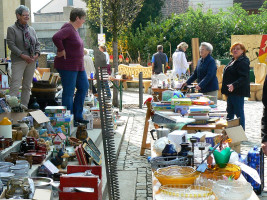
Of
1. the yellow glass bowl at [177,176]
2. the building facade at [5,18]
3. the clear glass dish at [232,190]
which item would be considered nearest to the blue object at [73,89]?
the yellow glass bowl at [177,176]

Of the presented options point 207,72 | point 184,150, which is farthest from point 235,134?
point 207,72

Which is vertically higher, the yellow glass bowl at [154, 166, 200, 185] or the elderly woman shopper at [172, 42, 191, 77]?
the elderly woman shopper at [172, 42, 191, 77]

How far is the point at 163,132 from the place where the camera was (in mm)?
4992

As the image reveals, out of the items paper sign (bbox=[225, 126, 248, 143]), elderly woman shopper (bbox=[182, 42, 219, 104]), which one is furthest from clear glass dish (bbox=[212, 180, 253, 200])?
elderly woman shopper (bbox=[182, 42, 219, 104])

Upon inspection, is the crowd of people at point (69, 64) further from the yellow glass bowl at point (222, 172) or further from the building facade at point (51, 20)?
the building facade at point (51, 20)

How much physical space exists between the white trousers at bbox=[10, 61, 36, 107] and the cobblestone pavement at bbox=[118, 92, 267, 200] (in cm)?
188

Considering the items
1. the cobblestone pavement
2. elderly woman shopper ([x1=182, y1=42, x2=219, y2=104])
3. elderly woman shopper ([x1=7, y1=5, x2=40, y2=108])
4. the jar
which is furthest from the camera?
elderly woman shopper ([x1=182, y1=42, x2=219, y2=104])

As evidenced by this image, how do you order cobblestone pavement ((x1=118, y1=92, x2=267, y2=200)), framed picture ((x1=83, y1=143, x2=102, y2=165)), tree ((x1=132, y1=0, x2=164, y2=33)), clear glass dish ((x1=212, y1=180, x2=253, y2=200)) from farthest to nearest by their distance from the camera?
tree ((x1=132, y1=0, x2=164, y2=33))
cobblestone pavement ((x1=118, y1=92, x2=267, y2=200))
framed picture ((x1=83, y1=143, x2=102, y2=165))
clear glass dish ((x1=212, y1=180, x2=253, y2=200))

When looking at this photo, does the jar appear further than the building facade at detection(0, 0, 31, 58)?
No

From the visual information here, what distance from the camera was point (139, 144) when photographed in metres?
8.15

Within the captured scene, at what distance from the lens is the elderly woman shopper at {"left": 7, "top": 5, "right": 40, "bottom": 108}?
279 inches

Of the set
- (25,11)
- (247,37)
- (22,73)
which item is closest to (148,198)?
(22,73)

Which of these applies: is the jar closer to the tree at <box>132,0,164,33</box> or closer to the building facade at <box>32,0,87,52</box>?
the tree at <box>132,0,164,33</box>

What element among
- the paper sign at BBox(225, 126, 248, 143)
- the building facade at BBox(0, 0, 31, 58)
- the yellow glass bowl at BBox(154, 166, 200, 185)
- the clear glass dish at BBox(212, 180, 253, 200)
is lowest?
the clear glass dish at BBox(212, 180, 253, 200)
